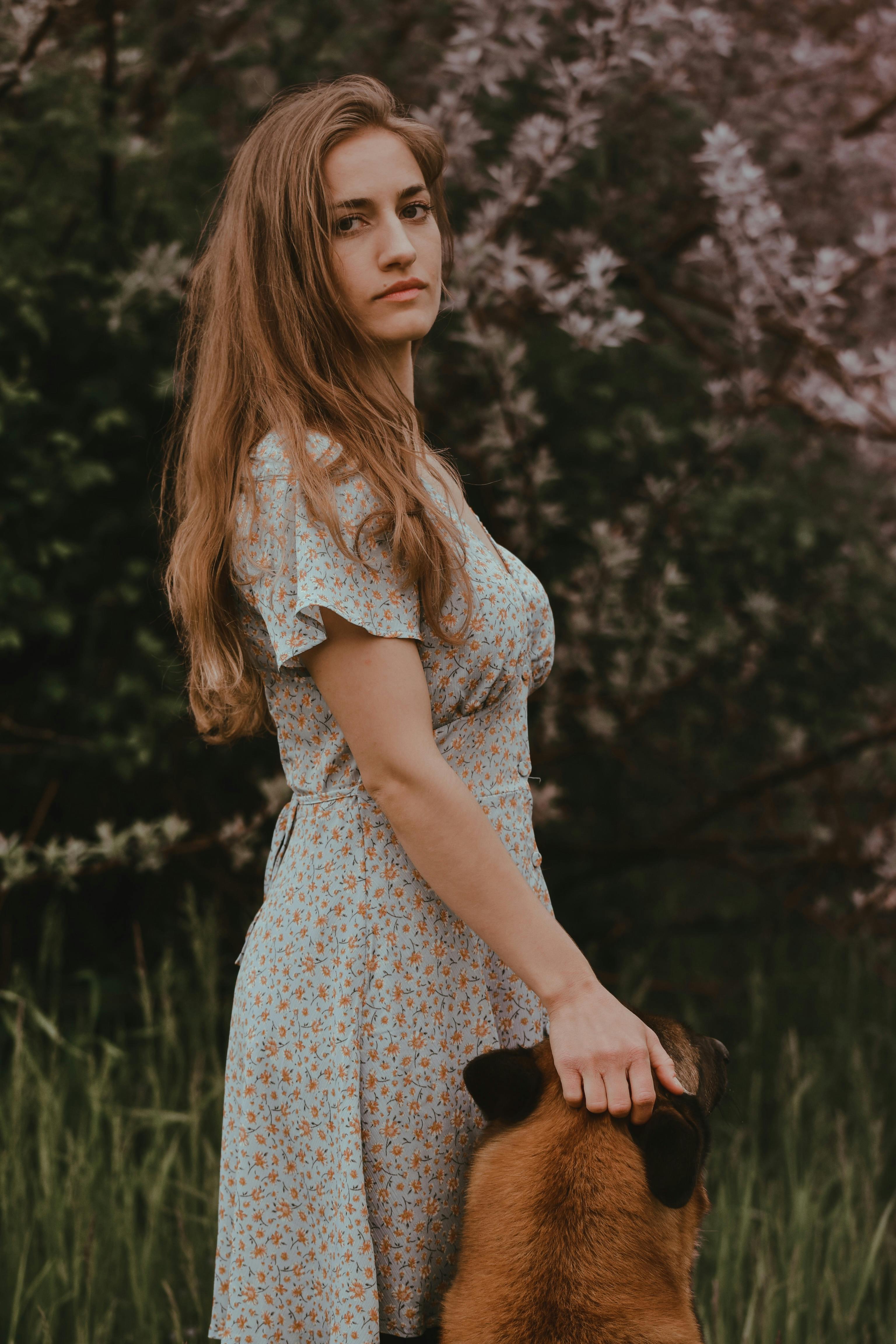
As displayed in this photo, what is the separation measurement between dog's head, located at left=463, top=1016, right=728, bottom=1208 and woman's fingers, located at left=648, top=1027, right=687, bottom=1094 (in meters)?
0.02

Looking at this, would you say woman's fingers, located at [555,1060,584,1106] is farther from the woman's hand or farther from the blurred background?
the blurred background

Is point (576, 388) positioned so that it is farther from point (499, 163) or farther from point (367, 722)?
point (367, 722)

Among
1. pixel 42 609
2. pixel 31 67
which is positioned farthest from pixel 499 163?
pixel 42 609

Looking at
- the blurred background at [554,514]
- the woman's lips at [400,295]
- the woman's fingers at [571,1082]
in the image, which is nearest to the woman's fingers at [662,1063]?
the woman's fingers at [571,1082]

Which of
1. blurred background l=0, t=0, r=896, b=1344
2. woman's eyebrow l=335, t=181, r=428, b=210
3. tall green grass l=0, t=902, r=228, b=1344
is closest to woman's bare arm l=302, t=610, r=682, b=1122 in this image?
woman's eyebrow l=335, t=181, r=428, b=210

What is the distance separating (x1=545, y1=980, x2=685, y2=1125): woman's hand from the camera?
1497 mm

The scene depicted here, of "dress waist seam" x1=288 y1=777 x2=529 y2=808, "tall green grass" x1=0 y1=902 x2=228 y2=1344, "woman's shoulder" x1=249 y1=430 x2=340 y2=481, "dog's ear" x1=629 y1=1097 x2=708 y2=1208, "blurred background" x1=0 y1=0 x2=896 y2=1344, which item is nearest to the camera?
"dog's ear" x1=629 y1=1097 x2=708 y2=1208

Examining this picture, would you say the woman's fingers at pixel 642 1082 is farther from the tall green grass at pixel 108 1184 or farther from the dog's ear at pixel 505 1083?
the tall green grass at pixel 108 1184

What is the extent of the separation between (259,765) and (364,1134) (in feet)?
7.36

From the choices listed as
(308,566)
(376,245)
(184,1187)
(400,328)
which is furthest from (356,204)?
(184,1187)

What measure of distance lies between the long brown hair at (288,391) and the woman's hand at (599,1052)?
528mm

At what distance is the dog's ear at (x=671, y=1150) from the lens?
1.50 m

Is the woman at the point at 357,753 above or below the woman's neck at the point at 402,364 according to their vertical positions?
below

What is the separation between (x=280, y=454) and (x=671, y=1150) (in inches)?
42.0
